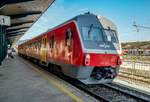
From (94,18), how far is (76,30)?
121cm

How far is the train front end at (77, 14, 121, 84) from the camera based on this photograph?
842 cm

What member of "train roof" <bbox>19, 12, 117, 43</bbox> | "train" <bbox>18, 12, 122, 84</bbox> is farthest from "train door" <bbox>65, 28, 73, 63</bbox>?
"train roof" <bbox>19, 12, 117, 43</bbox>

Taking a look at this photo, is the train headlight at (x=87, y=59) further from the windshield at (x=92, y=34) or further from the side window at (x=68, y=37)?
the side window at (x=68, y=37)

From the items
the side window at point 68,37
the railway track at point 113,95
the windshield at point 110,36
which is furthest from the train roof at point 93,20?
the railway track at point 113,95

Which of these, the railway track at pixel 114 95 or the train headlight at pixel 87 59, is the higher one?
the train headlight at pixel 87 59

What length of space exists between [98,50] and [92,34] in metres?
0.73

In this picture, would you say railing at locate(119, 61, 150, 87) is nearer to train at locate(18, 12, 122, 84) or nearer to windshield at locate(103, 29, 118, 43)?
windshield at locate(103, 29, 118, 43)

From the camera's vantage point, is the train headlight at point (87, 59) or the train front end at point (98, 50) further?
the train front end at point (98, 50)

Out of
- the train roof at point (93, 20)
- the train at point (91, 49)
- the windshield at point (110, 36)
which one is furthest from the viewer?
the windshield at point (110, 36)

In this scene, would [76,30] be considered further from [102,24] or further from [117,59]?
[117,59]

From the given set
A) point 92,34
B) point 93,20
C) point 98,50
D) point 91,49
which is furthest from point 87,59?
point 93,20

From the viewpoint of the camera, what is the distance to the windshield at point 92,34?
872cm

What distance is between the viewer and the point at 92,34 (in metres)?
8.96

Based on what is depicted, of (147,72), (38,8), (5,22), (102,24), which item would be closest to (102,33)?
(102,24)
